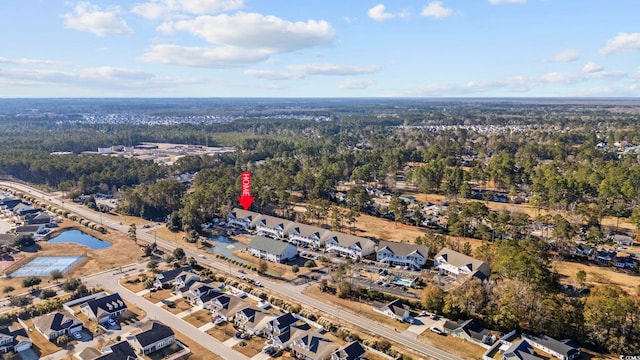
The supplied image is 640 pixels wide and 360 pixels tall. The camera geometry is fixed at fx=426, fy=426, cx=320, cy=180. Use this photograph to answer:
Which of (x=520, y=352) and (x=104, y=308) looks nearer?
(x=520, y=352)

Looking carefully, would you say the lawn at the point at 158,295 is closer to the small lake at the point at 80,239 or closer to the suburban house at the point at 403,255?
the small lake at the point at 80,239

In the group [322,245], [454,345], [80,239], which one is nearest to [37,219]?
[80,239]

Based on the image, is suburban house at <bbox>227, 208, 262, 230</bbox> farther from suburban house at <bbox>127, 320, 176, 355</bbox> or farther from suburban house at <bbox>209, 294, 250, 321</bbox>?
suburban house at <bbox>127, 320, 176, 355</bbox>

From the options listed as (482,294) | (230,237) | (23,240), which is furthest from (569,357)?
(23,240)

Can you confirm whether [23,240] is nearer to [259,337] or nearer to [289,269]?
[289,269]

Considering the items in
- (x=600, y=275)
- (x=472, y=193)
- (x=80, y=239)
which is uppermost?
(x=472, y=193)

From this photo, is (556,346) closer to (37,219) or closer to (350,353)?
(350,353)

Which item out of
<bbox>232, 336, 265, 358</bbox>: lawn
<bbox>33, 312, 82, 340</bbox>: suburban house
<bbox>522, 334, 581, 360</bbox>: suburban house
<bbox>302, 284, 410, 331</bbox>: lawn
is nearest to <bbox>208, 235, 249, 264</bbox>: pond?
<bbox>302, 284, 410, 331</bbox>: lawn
